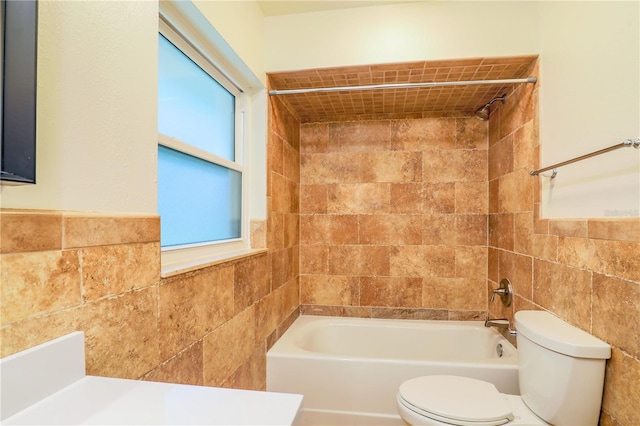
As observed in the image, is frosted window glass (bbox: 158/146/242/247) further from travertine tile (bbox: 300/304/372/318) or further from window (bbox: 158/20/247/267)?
travertine tile (bbox: 300/304/372/318)

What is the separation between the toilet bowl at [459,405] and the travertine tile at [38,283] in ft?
4.65

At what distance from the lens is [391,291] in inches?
110

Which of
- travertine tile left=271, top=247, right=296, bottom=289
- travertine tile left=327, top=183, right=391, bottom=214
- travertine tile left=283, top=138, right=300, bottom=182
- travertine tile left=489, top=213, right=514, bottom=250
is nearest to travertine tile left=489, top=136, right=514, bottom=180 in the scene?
travertine tile left=489, top=213, right=514, bottom=250

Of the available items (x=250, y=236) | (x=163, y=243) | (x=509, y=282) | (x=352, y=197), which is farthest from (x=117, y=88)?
(x=509, y=282)

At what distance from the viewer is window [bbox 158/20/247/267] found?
1389mm

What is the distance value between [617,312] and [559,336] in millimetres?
235

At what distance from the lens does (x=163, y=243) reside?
1360 millimetres

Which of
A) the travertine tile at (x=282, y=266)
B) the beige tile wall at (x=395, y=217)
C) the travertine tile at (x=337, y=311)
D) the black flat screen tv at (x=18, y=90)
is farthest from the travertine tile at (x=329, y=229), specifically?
the black flat screen tv at (x=18, y=90)

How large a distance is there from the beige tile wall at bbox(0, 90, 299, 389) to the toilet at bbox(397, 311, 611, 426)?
912 mm

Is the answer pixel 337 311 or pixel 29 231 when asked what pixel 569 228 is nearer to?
pixel 337 311

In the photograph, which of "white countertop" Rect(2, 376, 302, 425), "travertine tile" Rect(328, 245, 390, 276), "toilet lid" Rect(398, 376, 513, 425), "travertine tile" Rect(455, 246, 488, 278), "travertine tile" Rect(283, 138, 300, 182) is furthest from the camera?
"travertine tile" Rect(328, 245, 390, 276)

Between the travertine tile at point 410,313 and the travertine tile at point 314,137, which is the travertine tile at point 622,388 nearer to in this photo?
the travertine tile at point 410,313

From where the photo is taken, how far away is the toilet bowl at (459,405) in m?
1.41

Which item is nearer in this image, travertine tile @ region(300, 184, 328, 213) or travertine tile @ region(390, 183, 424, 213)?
travertine tile @ region(390, 183, 424, 213)
